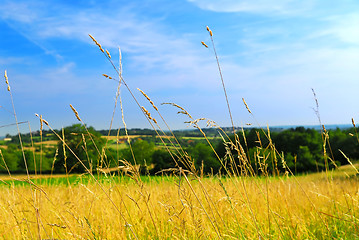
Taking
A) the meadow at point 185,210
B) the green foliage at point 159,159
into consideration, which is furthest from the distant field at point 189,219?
the green foliage at point 159,159

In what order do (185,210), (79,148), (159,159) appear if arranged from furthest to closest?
(79,148), (159,159), (185,210)

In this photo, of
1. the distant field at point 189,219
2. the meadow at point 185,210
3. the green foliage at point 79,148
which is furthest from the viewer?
the green foliage at point 79,148

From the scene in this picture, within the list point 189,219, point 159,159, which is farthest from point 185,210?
point 159,159

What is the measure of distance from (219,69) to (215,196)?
1769 mm

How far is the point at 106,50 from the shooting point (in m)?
2.10

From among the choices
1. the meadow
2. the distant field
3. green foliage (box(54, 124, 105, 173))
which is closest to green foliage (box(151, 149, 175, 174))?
green foliage (box(54, 124, 105, 173))

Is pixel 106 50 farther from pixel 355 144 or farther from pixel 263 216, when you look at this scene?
pixel 355 144

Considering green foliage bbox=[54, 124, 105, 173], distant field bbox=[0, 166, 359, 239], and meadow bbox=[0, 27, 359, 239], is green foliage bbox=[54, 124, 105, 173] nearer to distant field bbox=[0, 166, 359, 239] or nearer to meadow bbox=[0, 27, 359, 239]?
meadow bbox=[0, 27, 359, 239]

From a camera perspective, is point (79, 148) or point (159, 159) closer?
point (159, 159)

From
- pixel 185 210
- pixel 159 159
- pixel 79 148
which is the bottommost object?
pixel 159 159

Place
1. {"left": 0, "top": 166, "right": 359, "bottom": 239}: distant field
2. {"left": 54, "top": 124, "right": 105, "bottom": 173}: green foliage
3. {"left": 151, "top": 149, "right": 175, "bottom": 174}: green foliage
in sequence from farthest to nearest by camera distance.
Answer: {"left": 151, "top": 149, "right": 175, "bottom": 174}: green foliage, {"left": 54, "top": 124, "right": 105, "bottom": 173}: green foliage, {"left": 0, "top": 166, "right": 359, "bottom": 239}: distant field

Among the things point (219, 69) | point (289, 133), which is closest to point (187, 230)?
point (219, 69)

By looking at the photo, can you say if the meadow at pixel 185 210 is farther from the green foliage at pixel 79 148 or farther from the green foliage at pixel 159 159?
the green foliage at pixel 159 159

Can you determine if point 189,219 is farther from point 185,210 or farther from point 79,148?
point 79,148
